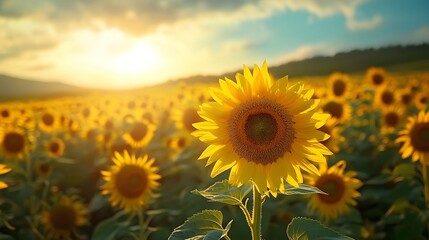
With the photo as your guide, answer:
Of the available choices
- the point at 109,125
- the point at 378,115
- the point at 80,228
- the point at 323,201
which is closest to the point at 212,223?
the point at 323,201

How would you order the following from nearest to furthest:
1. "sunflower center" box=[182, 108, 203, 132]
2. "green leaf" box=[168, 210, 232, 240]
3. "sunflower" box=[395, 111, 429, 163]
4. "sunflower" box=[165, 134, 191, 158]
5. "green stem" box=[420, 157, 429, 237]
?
"green leaf" box=[168, 210, 232, 240] < "green stem" box=[420, 157, 429, 237] < "sunflower" box=[395, 111, 429, 163] < "sunflower" box=[165, 134, 191, 158] < "sunflower center" box=[182, 108, 203, 132]

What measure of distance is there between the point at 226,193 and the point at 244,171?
181 mm

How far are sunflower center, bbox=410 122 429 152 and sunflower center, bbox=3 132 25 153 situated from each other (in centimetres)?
553

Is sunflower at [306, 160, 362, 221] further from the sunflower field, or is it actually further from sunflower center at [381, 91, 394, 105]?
sunflower center at [381, 91, 394, 105]

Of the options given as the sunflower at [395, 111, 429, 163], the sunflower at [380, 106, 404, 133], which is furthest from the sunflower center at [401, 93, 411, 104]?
the sunflower at [395, 111, 429, 163]

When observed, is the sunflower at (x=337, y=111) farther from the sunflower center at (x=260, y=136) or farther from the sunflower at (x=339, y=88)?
the sunflower center at (x=260, y=136)

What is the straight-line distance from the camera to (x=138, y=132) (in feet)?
28.1

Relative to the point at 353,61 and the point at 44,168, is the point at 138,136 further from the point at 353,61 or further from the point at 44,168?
the point at 353,61

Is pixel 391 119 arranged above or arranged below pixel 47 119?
below

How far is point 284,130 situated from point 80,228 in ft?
18.7

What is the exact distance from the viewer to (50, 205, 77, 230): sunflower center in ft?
22.8

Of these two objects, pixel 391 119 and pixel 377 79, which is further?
pixel 377 79

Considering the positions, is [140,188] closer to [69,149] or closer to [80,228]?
[80,228]

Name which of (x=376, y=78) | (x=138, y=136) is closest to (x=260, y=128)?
(x=138, y=136)
